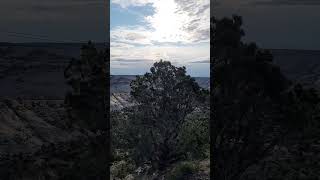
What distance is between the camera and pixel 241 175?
6.42m

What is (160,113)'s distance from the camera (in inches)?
291

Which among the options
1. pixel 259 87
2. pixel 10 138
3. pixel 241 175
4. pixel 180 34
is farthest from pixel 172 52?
pixel 10 138

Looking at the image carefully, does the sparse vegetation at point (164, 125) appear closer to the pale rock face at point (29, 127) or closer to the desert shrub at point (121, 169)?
the desert shrub at point (121, 169)

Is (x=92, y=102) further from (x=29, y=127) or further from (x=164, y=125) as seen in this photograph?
(x=164, y=125)

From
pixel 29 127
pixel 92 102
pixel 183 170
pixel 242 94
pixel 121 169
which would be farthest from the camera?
pixel 183 170

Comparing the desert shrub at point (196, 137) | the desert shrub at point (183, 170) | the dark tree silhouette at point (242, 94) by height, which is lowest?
the desert shrub at point (183, 170)

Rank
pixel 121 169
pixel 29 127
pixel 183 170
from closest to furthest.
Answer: pixel 29 127, pixel 121 169, pixel 183 170

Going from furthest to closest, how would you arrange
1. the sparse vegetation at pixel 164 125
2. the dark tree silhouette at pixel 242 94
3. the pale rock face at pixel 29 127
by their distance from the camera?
1. the sparse vegetation at pixel 164 125
2. the dark tree silhouette at pixel 242 94
3. the pale rock face at pixel 29 127

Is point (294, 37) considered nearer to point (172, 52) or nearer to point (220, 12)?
point (220, 12)

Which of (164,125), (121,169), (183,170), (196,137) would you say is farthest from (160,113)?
(121,169)

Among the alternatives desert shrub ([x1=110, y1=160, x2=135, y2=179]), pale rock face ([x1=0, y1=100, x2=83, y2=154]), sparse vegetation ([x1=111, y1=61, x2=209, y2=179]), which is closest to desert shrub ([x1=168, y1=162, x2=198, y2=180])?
sparse vegetation ([x1=111, y1=61, x2=209, y2=179])

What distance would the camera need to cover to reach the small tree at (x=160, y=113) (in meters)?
7.30

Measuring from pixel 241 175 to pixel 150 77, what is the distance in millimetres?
2166

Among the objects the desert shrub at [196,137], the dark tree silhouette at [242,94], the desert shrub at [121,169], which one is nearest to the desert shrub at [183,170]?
the desert shrub at [196,137]
